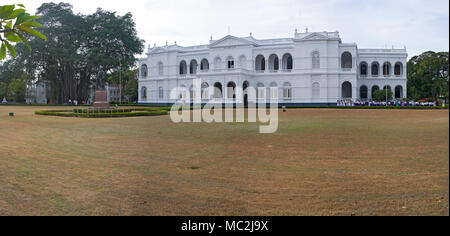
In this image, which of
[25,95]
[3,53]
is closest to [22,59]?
[25,95]

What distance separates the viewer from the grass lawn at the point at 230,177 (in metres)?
4.30

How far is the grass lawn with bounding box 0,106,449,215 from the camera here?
430cm

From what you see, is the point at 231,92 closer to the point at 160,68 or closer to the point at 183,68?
the point at 183,68

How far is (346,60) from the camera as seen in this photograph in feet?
165

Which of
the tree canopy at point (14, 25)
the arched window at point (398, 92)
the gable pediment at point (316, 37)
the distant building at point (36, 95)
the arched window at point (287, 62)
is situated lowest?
the tree canopy at point (14, 25)

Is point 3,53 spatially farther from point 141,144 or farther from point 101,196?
point 141,144

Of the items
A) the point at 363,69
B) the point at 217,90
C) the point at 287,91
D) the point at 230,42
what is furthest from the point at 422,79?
the point at 217,90

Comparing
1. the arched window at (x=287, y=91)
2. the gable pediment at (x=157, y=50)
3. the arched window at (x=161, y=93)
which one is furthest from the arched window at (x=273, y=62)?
the arched window at (x=161, y=93)

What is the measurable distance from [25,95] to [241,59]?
5071 centimetres

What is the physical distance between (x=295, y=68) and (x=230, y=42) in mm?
10430

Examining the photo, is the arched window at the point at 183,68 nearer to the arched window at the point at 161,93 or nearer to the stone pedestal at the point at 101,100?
the arched window at the point at 161,93

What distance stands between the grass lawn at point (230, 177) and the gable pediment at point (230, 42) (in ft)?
134

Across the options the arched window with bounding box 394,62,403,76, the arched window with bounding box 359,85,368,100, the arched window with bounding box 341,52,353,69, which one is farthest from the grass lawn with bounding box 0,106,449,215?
the arched window with bounding box 394,62,403,76

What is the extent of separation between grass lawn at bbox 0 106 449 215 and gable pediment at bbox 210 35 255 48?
40945mm
